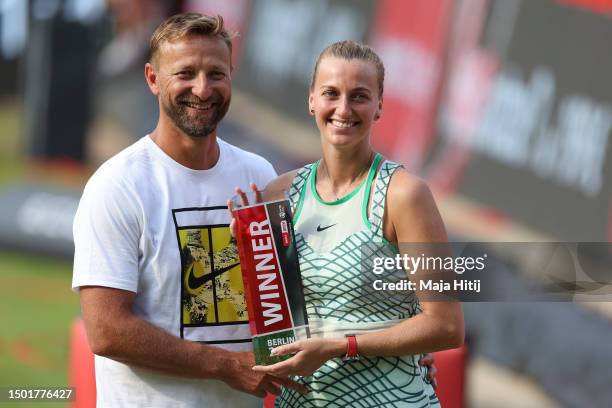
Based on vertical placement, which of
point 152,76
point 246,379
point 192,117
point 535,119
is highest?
point 535,119

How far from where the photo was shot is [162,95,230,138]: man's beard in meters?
2.99

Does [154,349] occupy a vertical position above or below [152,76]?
below

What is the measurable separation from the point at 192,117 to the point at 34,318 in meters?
6.14

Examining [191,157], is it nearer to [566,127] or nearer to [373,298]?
[373,298]

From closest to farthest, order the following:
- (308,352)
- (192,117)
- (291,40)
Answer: (308,352)
(192,117)
(291,40)

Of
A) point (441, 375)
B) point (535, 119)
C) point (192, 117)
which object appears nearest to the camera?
point (192, 117)

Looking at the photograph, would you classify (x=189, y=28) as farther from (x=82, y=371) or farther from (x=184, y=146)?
(x=82, y=371)

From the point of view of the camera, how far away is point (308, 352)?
8.77 ft

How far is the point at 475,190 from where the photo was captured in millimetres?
8141

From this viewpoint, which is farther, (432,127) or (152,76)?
(432,127)

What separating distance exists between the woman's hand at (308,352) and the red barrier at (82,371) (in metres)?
1.50

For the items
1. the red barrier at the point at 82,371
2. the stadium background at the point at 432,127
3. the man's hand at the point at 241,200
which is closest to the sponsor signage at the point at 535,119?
the stadium background at the point at 432,127

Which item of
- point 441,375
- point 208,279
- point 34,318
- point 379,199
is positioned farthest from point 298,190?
point 34,318

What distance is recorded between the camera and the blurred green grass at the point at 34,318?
23.4ft
